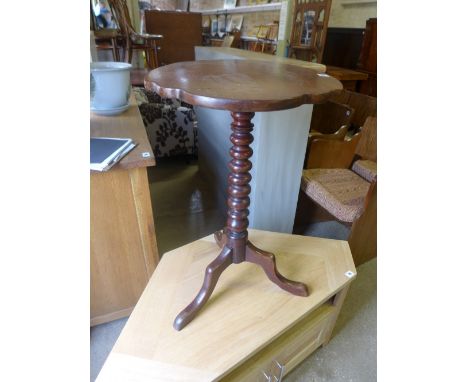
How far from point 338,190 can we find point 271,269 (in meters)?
0.66

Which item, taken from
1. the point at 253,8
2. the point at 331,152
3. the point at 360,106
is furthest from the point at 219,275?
the point at 253,8

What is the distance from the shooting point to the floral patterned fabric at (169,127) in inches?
87.4

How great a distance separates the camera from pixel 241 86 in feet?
1.84

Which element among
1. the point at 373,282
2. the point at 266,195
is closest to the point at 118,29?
the point at 266,195

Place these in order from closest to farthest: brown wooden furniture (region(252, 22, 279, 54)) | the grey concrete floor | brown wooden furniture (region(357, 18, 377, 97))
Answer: the grey concrete floor → brown wooden furniture (region(357, 18, 377, 97)) → brown wooden furniture (region(252, 22, 279, 54))

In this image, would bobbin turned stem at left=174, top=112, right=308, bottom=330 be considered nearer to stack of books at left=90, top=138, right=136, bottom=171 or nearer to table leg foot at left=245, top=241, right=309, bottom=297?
table leg foot at left=245, top=241, right=309, bottom=297

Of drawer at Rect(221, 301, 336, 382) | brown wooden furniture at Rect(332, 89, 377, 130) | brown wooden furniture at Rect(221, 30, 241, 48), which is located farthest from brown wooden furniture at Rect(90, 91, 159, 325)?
brown wooden furniture at Rect(221, 30, 241, 48)

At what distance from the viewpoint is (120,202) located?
3.09 feet

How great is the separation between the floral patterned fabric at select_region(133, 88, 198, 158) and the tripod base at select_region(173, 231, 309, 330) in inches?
64.4

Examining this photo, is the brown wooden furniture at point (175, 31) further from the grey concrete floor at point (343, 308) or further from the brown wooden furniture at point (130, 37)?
the grey concrete floor at point (343, 308)

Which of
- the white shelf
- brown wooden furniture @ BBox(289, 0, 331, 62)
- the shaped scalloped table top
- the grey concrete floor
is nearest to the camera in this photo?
the shaped scalloped table top

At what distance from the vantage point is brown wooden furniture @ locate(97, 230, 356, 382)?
724 millimetres
